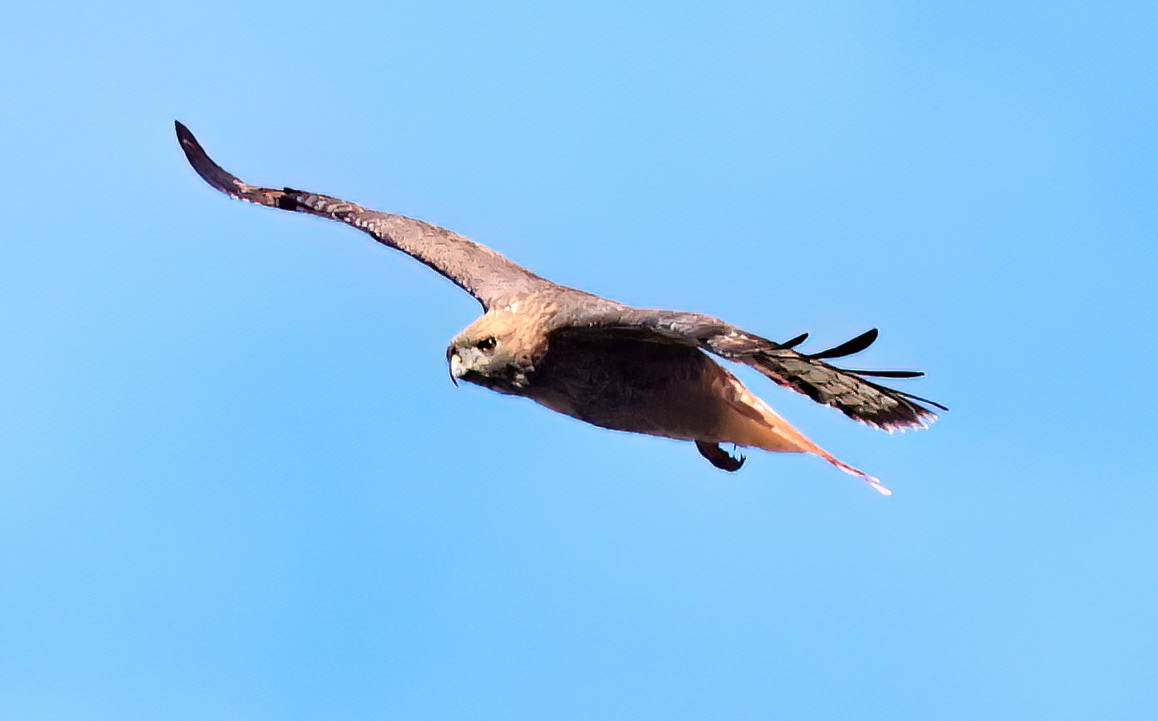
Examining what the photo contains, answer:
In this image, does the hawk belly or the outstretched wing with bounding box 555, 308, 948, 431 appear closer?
the outstretched wing with bounding box 555, 308, 948, 431

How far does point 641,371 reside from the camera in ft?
28.8

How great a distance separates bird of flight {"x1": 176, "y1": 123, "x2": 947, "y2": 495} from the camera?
7.90 metres

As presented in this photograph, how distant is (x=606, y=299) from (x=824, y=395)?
1623 mm

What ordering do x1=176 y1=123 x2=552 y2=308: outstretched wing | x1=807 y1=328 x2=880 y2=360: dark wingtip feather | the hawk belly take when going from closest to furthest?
x1=807 y1=328 x2=880 y2=360: dark wingtip feather < the hawk belly < x1=176 y1=123 x2=552 y2=308: outstretched wing

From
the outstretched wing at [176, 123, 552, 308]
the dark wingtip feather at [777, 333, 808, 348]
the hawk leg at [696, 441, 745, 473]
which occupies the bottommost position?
the dark wingtip feather at [777, 333, 808, 348]

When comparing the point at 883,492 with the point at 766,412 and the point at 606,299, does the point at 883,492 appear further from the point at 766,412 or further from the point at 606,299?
the point at 606,299

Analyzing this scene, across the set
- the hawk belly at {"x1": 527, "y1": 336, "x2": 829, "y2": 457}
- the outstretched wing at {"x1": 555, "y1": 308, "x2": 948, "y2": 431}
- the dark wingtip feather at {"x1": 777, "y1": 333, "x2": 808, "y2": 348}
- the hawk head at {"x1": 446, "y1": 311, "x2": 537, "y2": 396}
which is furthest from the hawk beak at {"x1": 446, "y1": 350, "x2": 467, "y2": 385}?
the dark wingtip feather at {"x1": 777, "y1": 333, "x2": 808, "y2": 348}

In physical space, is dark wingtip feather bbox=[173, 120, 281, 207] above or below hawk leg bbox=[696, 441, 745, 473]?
above

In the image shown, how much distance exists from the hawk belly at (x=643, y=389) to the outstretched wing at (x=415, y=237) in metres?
0.70

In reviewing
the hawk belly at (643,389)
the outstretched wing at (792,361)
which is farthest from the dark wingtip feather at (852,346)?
the hawk belly at (643,389)

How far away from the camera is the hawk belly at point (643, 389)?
8781mm

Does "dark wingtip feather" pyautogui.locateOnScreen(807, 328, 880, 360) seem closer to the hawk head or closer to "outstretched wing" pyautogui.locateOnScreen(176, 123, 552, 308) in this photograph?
the hawk head

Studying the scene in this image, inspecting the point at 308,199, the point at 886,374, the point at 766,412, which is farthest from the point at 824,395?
the point at 308,199

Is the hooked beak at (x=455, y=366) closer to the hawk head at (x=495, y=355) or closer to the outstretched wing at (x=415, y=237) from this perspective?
the hawk head at (x=495, y=355)
